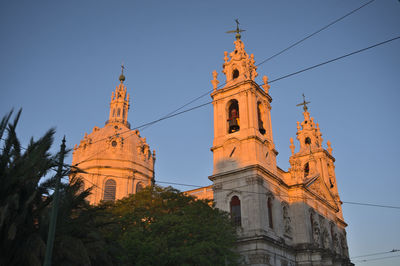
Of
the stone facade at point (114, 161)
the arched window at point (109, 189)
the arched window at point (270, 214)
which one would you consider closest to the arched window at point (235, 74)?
the arched window at point (270, 214)

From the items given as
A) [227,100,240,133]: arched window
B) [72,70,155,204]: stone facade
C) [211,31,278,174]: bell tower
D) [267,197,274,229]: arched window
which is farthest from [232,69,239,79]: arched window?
[72,70,155,204]: stone facade

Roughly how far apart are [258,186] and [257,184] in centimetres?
19

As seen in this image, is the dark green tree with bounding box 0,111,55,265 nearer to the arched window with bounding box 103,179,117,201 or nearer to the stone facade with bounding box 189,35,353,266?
the stone facade with bounding box 189,35,353,266

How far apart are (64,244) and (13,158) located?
3.99 m

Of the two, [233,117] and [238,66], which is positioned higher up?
[238,66]

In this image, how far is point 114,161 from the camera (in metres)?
57.4

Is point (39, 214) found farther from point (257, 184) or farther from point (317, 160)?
point (317, 160)

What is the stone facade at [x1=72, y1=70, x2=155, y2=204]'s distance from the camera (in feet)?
183

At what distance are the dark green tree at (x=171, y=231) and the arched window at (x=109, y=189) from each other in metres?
22.2

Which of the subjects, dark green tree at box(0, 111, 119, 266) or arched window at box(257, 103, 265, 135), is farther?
arched window at box(257, 103, 265, 135)

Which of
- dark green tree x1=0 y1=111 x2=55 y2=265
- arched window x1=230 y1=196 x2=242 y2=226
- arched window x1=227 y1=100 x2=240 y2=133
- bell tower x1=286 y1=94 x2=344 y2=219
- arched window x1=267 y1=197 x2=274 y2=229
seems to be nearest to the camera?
dark green tree x1=0 y1=111 x2=55 y2=265

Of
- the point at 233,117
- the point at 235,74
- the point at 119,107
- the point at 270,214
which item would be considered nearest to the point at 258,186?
the point at 270,214

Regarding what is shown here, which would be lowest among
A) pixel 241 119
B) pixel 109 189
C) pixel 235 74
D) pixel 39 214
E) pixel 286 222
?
pixel 39 214

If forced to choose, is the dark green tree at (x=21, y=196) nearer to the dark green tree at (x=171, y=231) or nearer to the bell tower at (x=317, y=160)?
the dark green tree at (x=171, y=231)
